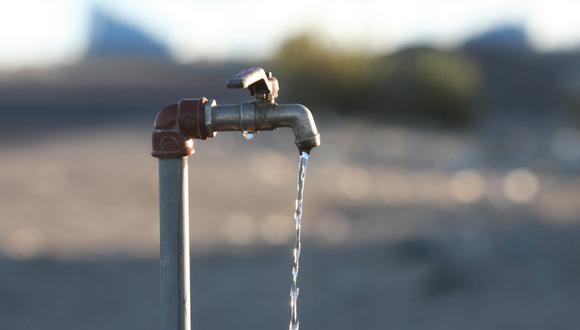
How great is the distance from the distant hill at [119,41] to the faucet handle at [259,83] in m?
68.6

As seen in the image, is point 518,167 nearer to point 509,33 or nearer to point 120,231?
point 120,231

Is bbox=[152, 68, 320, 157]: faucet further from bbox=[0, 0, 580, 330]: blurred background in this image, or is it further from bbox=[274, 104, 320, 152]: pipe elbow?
bbox=[0, 0, 580, 330]: blurred background

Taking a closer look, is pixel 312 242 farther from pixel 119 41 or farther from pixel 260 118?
pixel 119 41

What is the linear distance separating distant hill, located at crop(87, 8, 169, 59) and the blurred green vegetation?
50.7 metres

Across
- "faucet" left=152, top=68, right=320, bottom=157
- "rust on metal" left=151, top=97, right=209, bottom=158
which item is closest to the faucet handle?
"faucet" left=152, top=68, right=320, bottom=157

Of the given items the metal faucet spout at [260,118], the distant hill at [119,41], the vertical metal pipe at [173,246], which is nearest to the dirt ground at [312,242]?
the vertical metal pipe at [173,246]

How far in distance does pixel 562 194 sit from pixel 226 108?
8.11 metres

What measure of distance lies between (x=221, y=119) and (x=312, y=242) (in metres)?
5.20

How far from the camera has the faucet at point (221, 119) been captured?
7.02 ft

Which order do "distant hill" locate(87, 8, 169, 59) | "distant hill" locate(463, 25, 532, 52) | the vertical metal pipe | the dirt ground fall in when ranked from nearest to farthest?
the vertical metal pipe < the dirt ground < "distant hill" locate(463, 25, 532, 52) < "distant hill" locate(87, 8, 169, 59)

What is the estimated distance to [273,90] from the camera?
217 centimetres

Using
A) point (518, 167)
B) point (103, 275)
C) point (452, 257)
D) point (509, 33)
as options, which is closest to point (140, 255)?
point (103, 275)

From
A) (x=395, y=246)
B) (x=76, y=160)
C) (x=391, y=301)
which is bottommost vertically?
(x=391, y=301)

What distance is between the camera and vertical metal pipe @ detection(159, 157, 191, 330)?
2090mm
